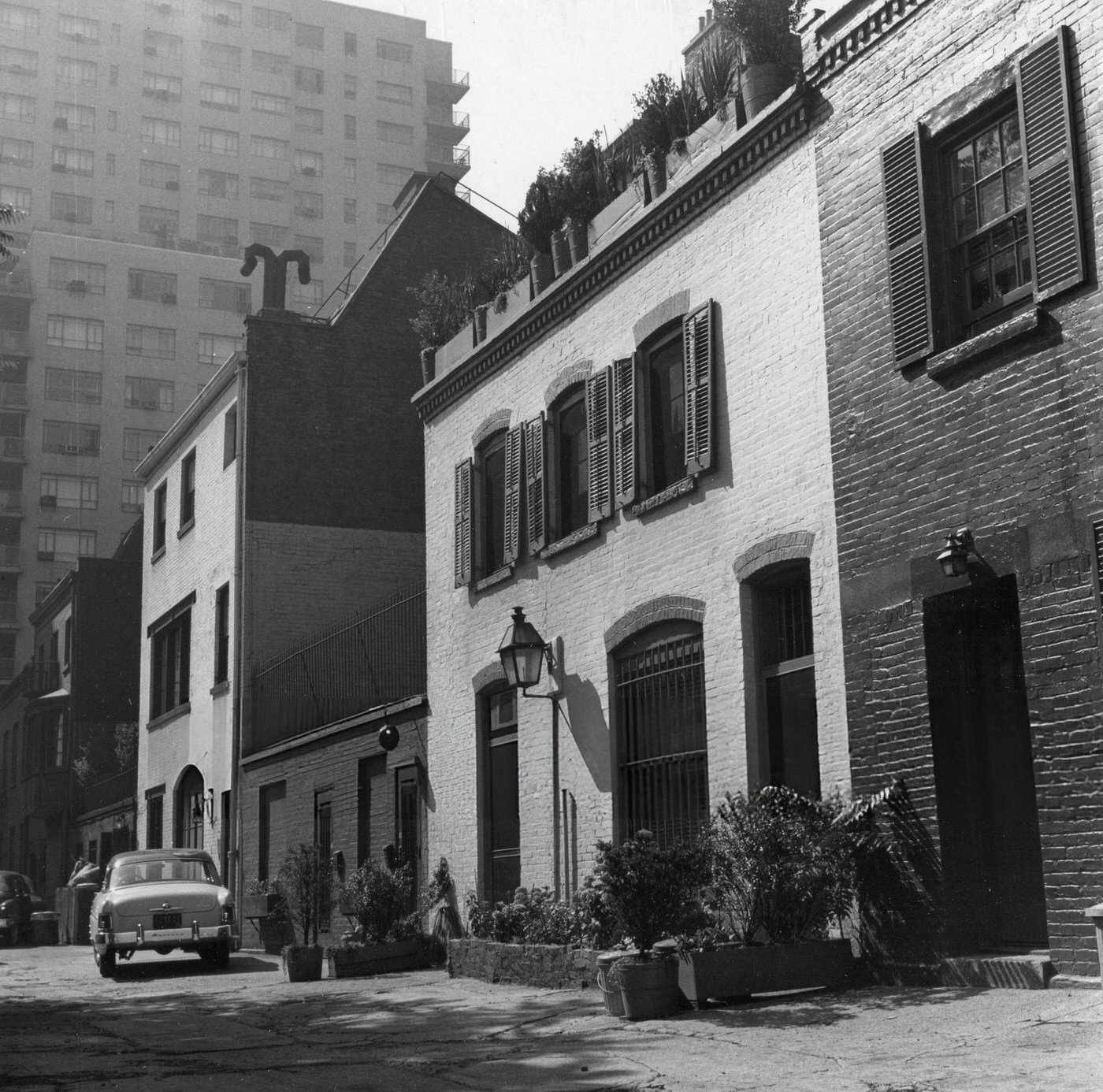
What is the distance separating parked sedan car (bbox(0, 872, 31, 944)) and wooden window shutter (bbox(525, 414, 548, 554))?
18.0 meters

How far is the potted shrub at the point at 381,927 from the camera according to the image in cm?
1750

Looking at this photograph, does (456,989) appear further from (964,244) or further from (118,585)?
(118,585)

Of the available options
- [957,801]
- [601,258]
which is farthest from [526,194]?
[957,801]

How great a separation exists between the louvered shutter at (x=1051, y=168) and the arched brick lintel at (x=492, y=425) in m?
8.71

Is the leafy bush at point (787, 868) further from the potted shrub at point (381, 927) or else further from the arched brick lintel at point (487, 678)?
the potted shrub at point (381, 927)

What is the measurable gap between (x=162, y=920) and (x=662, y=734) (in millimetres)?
8470

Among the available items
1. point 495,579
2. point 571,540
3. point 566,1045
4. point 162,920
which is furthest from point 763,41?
point 162,920

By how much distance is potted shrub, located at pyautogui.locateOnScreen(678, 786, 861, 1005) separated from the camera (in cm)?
1094

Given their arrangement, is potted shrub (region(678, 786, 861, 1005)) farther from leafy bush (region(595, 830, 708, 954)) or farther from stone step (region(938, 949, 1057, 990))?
stone step (region(938, 949, 1057, 990))

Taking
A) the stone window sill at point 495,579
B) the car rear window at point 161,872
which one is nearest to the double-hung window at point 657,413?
the stone window sill at point 495,579

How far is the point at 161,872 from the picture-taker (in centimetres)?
2119

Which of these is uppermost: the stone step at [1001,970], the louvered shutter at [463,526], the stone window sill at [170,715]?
the louvered shutter at [463,526]

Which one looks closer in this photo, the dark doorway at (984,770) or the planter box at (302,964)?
the dark doorway at (984,770)

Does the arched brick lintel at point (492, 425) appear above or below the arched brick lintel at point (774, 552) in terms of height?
above
